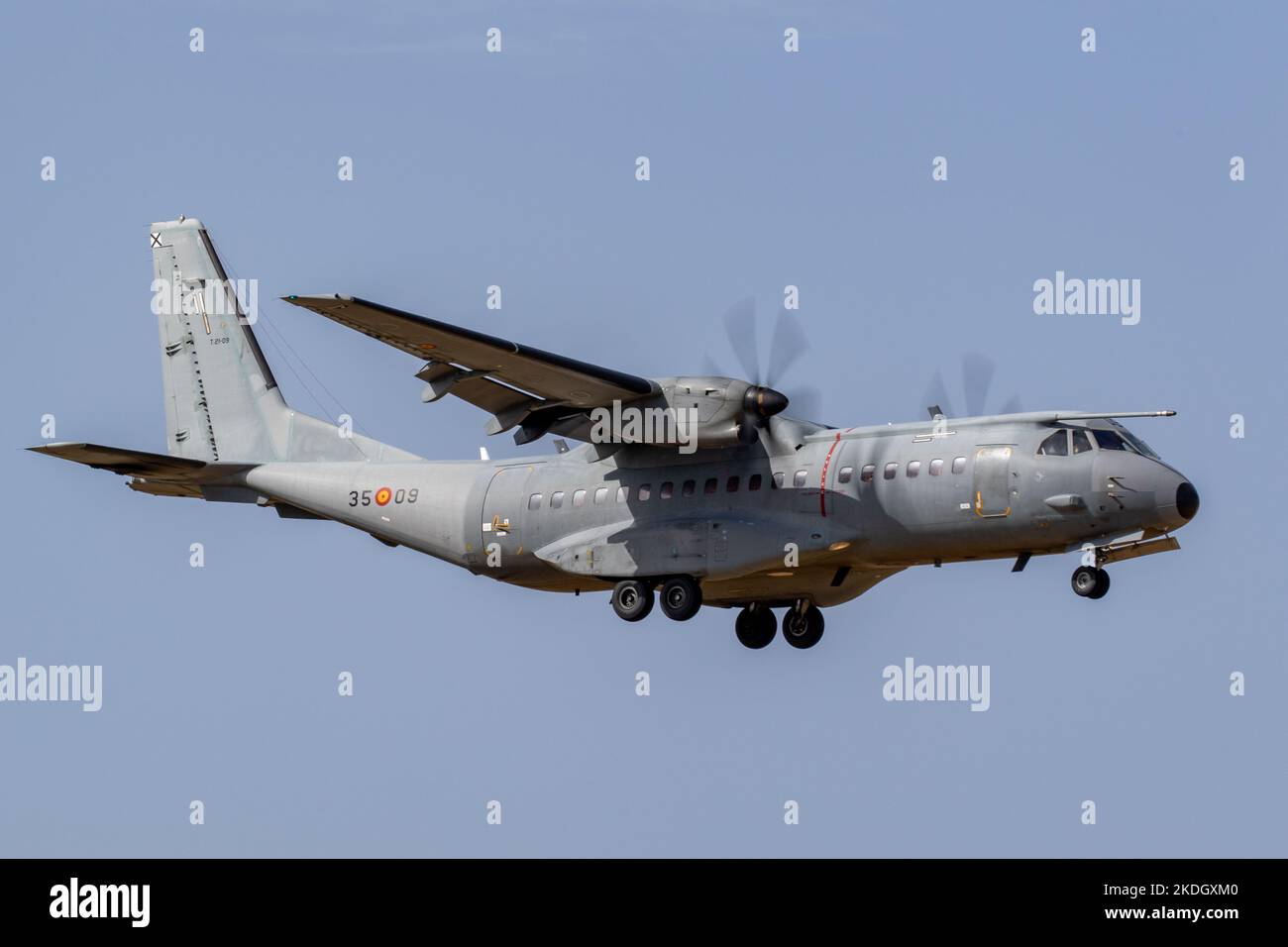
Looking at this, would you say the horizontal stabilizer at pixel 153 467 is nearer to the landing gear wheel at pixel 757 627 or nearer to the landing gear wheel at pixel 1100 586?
the landing gear wheel at pixel 757 627

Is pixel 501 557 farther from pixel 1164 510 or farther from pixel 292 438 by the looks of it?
pixel 1164 510

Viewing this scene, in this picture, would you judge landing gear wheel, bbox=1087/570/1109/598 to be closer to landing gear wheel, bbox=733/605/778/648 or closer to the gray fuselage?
the gray fuselage

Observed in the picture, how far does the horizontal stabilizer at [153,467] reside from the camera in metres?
27.8

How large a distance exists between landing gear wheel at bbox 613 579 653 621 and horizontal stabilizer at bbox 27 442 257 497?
6.47m

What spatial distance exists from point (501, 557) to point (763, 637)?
145 inches

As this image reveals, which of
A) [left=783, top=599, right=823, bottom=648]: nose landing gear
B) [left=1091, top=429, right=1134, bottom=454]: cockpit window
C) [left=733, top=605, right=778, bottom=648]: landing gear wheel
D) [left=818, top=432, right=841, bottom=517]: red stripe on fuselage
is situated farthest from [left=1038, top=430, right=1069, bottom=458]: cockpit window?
[left=733, top=605, right=778, bottom=648]: landing gear wheel

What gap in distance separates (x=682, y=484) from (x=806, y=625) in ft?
8.96

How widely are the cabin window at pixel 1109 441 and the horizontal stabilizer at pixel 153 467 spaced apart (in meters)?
12.2

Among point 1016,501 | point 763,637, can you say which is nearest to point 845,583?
point 763,637

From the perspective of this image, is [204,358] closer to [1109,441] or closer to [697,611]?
[697,611]

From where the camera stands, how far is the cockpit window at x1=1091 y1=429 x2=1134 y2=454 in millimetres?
25031

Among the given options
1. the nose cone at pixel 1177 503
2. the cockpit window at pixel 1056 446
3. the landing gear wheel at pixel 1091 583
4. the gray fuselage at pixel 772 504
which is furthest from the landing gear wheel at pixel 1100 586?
the cockpit window at pixel 1056 446

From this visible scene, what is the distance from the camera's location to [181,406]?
31.8 m

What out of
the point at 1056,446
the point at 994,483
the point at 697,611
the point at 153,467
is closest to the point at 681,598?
the point at 697,611
